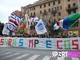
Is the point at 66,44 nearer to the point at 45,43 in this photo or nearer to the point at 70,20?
the point at 45,43

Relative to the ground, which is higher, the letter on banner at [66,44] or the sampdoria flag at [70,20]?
the sampdoria flag at [70,20]

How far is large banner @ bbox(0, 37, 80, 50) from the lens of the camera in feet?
79.1

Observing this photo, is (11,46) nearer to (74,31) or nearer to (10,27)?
(10,27)

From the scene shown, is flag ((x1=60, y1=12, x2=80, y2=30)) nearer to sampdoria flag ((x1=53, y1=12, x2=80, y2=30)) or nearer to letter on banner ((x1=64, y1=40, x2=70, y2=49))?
sampdoria flag ((x1=53, y1=12, x2=80, y2=30))

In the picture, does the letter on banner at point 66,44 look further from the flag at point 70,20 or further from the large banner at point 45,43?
the flag at point 70,20

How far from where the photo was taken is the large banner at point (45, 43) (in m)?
24.1

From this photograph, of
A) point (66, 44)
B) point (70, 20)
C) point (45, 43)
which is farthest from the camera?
point (45, 43)

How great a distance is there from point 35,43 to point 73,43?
17.3ft

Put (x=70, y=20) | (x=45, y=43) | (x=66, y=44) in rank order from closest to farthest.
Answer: (x=70, y=20) < (x=66, y=44) < (x=45, y=43)

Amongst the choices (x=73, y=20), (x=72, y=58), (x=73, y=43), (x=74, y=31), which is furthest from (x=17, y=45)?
(x=74, y=31)

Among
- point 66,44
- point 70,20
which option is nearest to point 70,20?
point 70,20

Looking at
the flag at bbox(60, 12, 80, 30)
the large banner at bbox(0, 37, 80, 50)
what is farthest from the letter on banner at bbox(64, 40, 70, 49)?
the flag at bbox(60, 12, 80, 30)

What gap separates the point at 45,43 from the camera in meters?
26.7

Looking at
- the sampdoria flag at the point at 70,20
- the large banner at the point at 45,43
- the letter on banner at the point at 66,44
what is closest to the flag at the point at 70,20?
the sampdoria flag at the point at 70,20
